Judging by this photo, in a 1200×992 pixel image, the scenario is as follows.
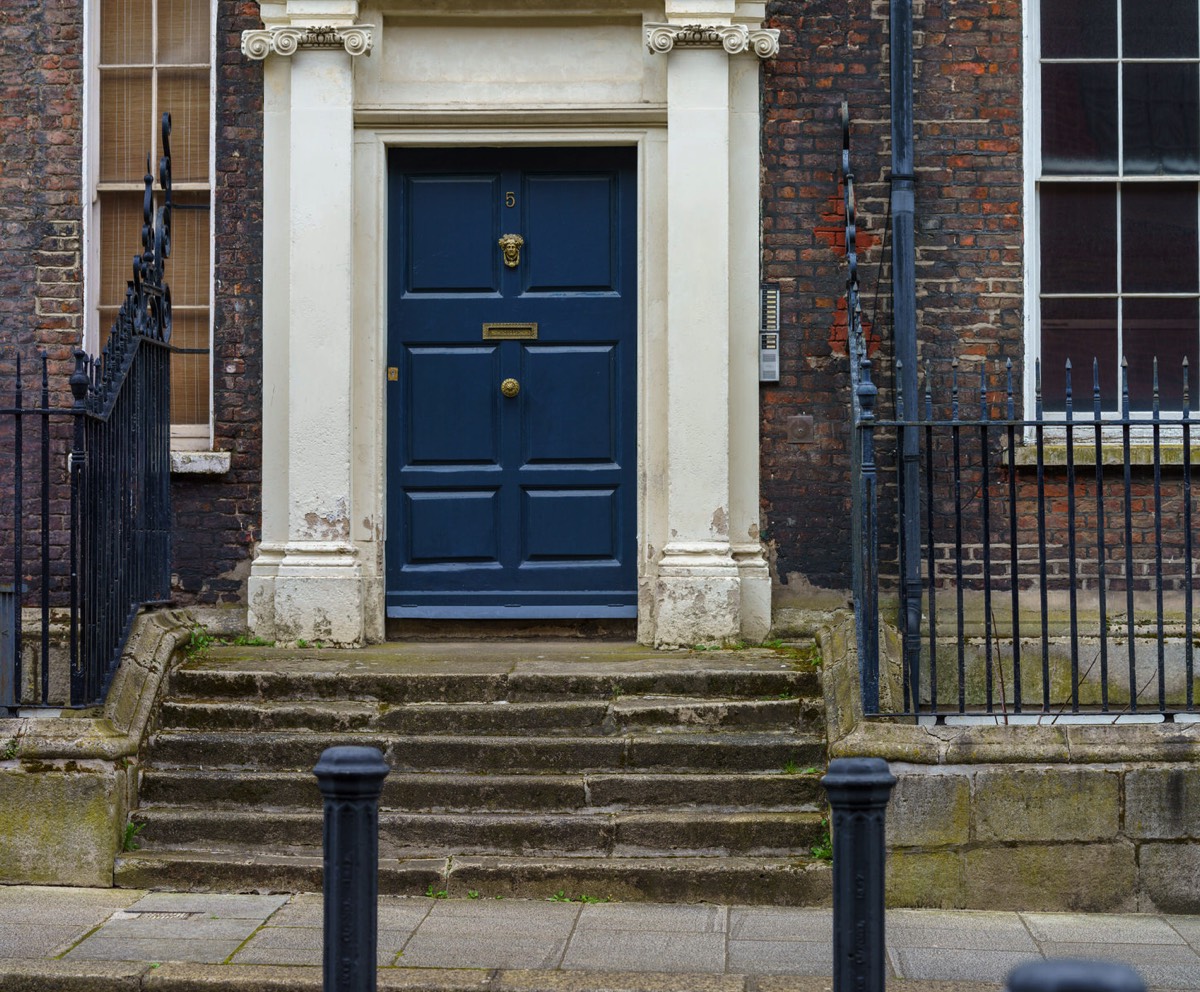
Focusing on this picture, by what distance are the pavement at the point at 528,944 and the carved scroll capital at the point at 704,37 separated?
167 inches

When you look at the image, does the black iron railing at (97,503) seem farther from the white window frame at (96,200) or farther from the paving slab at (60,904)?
the paving slab at (60,904)

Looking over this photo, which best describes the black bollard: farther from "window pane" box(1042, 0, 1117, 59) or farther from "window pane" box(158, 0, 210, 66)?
"window pane" box(158, 0, 210, 66)

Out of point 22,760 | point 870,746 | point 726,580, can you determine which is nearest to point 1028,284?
point 726,580

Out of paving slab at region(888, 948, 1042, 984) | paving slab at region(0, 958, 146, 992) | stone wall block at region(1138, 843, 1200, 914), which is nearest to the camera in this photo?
paving slab at region(0, 958, 146, 992)

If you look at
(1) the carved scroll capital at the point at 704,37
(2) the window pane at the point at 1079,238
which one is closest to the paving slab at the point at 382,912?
(1) the carved scroll capital at the point at 704,37

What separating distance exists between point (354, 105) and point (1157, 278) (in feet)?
13.9

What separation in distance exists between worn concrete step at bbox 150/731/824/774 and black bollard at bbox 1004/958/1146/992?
4609 millimetres

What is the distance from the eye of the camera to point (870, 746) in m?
6.37

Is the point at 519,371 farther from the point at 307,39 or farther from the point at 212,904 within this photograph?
the point at 212,904

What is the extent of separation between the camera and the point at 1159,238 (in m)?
8.39

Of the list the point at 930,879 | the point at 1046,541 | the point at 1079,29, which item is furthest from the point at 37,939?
the point at 1079,29

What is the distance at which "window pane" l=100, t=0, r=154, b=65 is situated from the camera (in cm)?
863

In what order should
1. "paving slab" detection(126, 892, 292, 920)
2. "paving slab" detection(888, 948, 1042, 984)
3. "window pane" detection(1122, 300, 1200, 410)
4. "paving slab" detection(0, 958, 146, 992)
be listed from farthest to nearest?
1. "window pane" detection(1122, 300, 1200, 410)
2. "paving slab" detection(126, 892, 292, 920)
3. "paving slab" detection(888, 948, 1042, 984)
4. "paving slab" detection(0, 958, 146, 992)

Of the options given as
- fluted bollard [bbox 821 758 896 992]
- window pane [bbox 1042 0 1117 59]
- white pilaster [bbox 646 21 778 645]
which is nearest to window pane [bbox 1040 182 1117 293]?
window pane [bbox 1042 0 1117 59]
